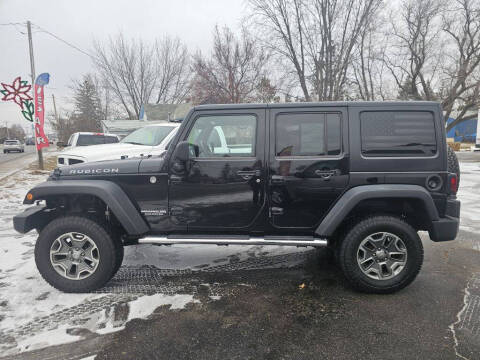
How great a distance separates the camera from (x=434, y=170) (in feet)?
9.91

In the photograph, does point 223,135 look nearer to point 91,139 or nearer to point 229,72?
point 91,139

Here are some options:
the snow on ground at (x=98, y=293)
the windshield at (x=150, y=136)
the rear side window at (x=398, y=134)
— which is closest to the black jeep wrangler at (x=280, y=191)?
the rear side window at (x=398, y=134)

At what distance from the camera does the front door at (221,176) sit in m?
3.13

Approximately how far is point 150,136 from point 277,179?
5032 millimetres

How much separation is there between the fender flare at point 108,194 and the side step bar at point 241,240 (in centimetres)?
21

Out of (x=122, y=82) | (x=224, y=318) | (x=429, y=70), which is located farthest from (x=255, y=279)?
(x=122, y=82)

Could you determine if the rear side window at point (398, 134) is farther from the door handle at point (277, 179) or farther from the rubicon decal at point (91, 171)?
the rubicon decal at point (91, 171)

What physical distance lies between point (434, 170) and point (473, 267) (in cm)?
171

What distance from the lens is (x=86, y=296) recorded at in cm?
313

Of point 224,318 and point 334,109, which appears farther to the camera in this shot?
point 334,109

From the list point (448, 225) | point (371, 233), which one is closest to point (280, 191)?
point (371, 233)

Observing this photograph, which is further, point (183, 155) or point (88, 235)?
point (88, 235)

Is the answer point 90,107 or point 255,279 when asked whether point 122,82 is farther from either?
point 255,279

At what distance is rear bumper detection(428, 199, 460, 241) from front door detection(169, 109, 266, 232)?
5.68 ft
